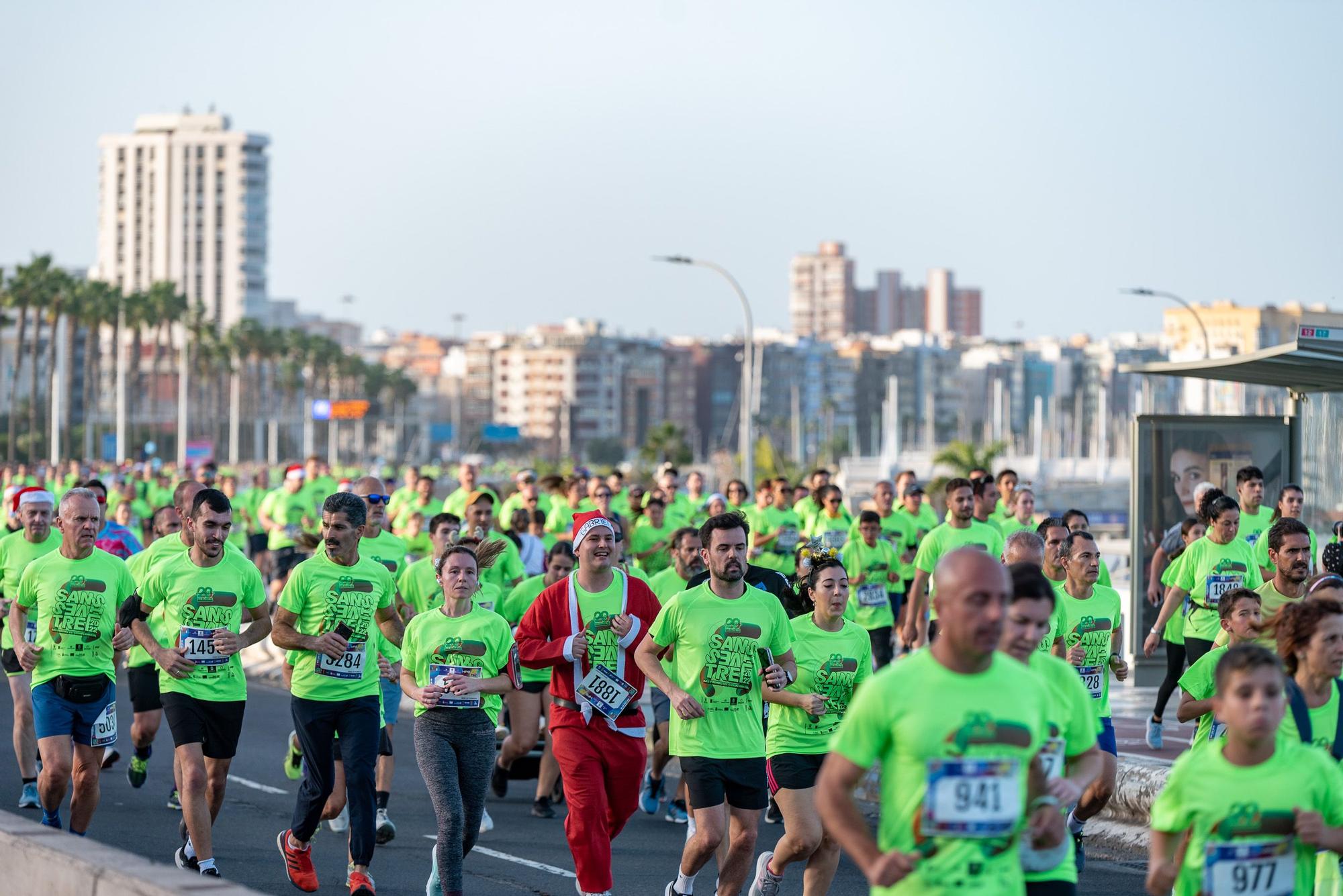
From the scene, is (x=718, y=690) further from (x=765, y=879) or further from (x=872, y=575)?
(x=872, y=575)

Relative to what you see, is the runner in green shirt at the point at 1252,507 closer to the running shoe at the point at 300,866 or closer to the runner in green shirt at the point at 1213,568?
the runner in green shirt at the point at 1213,568

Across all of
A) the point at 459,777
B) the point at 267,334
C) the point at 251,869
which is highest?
the point at 267,334

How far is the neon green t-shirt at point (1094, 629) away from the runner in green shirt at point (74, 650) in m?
4.69

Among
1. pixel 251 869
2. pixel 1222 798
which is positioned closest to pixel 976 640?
pixel 1222 798

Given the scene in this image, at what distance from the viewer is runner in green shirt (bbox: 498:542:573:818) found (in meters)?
11.8

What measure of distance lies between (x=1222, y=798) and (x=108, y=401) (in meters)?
169

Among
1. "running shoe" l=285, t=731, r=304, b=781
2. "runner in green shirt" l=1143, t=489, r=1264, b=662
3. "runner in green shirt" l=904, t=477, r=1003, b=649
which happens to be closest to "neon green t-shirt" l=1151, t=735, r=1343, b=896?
"runner in green shirt" l=1143, t=489, r=1264, b=662

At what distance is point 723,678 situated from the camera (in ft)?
27.2

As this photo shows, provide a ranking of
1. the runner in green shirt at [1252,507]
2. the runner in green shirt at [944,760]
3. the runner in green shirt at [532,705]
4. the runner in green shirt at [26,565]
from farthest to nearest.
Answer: the runner in green shirt at [1252,507]
the runner in green shirt at [532,705]
the runner in green shirt at [26,565]
the runner in green shirt at [944,760]

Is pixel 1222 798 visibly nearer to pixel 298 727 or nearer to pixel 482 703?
pixel 482 703

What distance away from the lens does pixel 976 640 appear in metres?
4.70

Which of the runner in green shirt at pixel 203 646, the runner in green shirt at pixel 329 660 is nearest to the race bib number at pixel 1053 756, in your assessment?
the runner in green shirt at pixel 329 660

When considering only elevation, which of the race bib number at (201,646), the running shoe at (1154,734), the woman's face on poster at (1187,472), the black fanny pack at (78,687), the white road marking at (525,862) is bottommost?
the white road marking at (525,862)

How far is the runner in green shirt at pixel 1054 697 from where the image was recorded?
5199 millimetres
